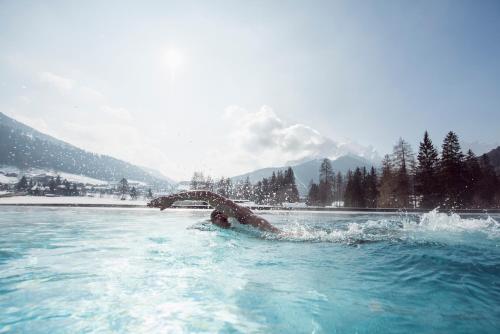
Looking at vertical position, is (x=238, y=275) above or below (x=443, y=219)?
below

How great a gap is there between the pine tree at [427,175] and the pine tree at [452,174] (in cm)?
110

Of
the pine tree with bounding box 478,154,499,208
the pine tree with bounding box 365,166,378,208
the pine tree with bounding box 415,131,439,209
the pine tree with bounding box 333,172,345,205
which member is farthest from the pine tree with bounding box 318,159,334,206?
the pine tree with bounding box 478,154,499,208

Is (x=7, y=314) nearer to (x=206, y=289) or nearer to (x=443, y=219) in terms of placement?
(x=206, y=289)

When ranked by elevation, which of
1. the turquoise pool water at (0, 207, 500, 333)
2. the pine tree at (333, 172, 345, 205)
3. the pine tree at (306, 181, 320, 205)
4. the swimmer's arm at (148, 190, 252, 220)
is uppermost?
the pine tree at (333, 172, 345, 205)

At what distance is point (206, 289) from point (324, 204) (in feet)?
286

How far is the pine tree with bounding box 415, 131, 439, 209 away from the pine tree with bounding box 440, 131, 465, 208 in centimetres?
110

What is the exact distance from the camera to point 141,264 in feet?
16.7

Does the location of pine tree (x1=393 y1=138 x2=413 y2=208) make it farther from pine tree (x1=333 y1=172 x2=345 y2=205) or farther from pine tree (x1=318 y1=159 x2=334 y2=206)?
pine tree (x1=333 y1=172 x2=345 y2=205)

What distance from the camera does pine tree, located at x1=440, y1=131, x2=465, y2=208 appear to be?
46.8m

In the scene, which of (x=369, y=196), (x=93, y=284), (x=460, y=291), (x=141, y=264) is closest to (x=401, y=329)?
(x=460, y=291)

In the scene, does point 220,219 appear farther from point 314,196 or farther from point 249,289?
point 314,196

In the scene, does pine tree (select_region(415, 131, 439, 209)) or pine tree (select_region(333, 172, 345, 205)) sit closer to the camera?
pine tree (select_region(415, 131, 439, 209))

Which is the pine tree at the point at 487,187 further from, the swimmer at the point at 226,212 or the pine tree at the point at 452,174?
the swimmer at the point at 226,212

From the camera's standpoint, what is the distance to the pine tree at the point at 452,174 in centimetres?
4675
